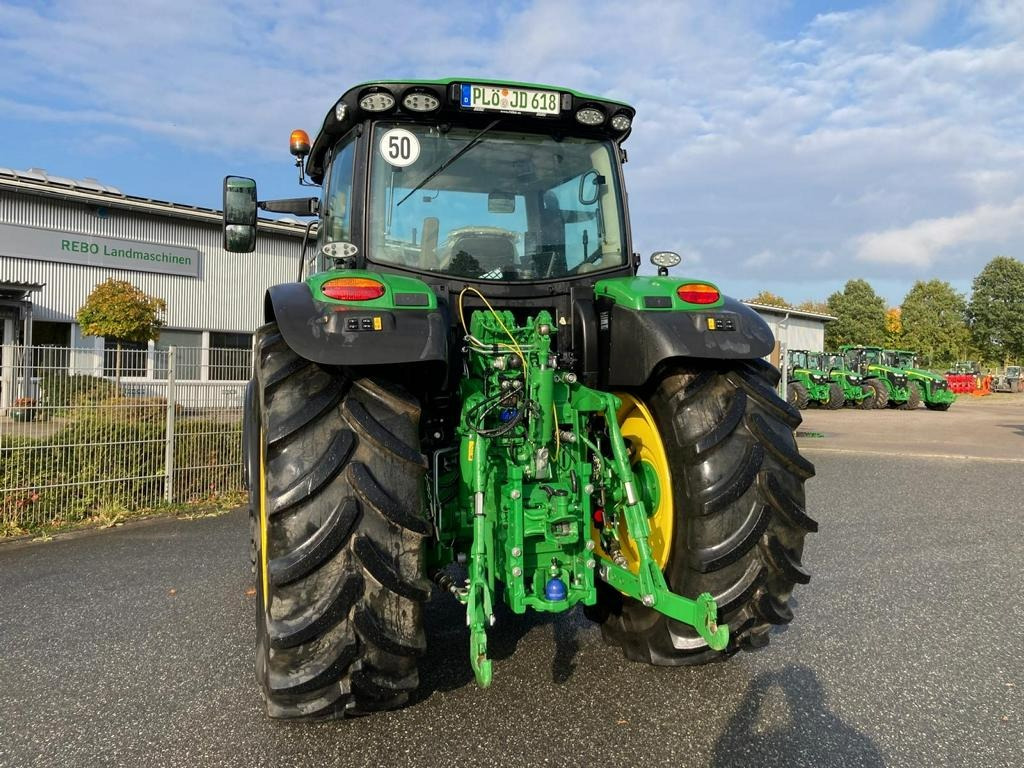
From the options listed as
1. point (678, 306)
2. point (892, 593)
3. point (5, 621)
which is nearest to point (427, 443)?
point (678, 306)

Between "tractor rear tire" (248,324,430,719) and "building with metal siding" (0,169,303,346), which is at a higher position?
"building with metal siding" (0,169,303,346)

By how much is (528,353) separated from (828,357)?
2565cm

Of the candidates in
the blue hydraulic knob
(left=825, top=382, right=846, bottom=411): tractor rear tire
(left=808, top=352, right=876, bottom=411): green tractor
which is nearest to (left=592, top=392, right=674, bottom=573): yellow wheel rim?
the blue hydraulic knob

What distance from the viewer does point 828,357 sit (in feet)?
84.4

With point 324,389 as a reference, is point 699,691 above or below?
below

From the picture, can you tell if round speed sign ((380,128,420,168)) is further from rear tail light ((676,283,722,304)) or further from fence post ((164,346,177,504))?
fence post ((164,346,177,504))

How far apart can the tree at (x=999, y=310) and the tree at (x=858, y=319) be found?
5.90 m

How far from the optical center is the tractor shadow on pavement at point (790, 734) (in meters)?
2.38

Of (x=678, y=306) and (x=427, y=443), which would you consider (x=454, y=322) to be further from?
(x=678, y=306)

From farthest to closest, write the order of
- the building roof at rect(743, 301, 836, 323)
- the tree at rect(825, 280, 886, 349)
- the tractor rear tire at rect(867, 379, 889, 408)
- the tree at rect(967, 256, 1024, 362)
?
the tree at rect(825, 280, 886, 349) → the tree at rect(967, 256, 1024, 362) → the building roof at rect(743, 301, 836, 323) → the tractor rear tire at rect(867, 379, 889, 408)

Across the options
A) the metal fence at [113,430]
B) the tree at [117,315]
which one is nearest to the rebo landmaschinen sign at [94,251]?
the tree at [117,315]

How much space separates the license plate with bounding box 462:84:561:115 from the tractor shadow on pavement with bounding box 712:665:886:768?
259 cm

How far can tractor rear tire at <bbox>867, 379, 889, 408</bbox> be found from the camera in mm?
24094

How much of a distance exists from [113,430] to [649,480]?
216 inches
